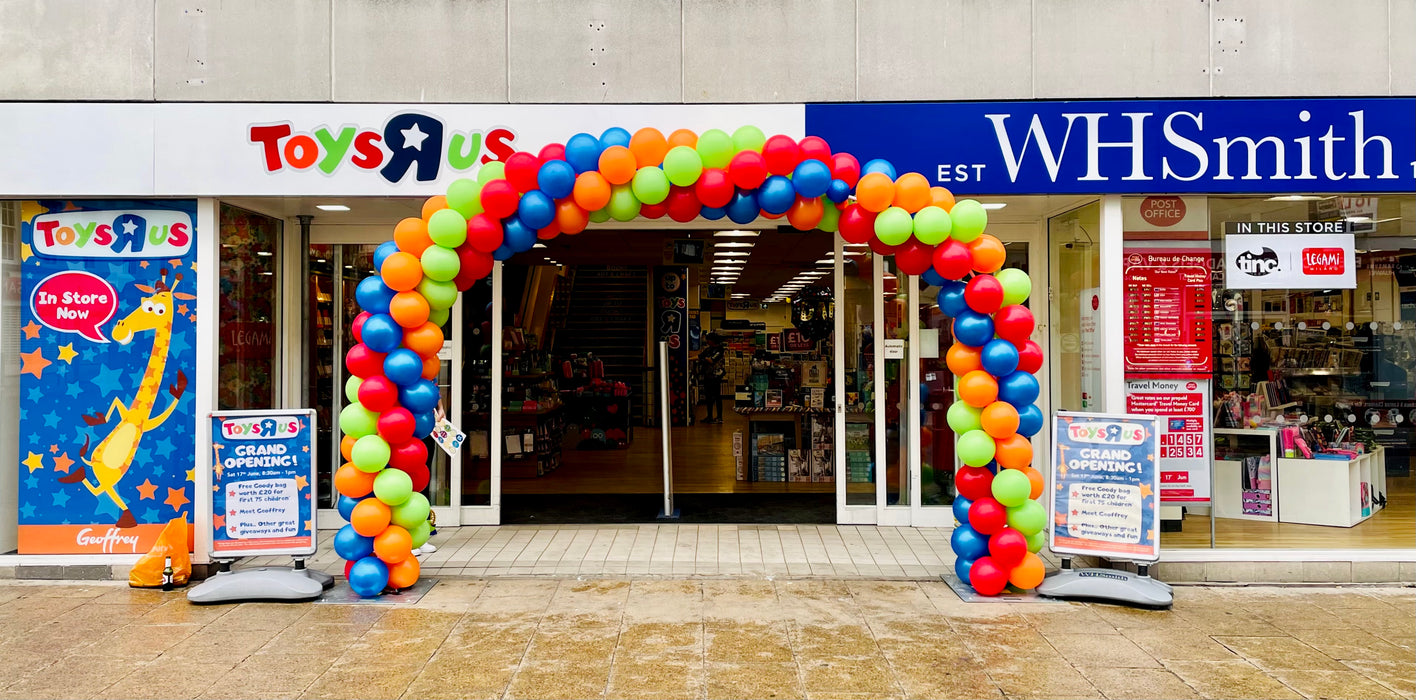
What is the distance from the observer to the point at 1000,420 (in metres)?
5.10

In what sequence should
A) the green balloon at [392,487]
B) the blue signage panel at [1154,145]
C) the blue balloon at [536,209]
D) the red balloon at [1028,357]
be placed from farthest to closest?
1. the blue signage panel at [1154,145]
2. the red balloon at [1028,357]
3. the green balloon at [392,487]
4. the blue balloon at [536,209]

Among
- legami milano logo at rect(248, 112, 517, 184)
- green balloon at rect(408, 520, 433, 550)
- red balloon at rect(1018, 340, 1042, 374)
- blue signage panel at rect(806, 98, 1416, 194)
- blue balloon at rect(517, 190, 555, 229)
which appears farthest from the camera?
legami milano logo at rect(248, 112, 517, 184)

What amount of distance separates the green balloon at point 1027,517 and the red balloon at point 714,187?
220 centimetres

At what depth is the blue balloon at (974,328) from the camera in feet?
16.9

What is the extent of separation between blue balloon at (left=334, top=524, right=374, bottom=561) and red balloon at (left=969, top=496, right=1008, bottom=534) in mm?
3461

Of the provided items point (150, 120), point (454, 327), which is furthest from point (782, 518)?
point (150, 120)

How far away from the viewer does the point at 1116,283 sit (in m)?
6.02

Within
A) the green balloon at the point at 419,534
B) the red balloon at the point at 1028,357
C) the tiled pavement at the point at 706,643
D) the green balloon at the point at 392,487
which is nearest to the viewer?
the tiled pavement at the point at 706,643

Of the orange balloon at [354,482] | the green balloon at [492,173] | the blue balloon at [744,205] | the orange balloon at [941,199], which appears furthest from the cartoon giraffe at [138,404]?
the orange balloon at [941,199]

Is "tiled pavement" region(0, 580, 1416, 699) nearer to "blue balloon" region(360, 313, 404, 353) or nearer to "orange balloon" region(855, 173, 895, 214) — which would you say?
"blue balloon" region(360, 313, 404, 353)

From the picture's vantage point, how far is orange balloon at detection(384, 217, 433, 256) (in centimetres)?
516

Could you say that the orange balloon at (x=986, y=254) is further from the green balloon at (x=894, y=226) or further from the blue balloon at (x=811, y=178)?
the blue balloon at (x=811, y=178)

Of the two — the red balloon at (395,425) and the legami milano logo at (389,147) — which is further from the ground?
the legami milano logo at (389,147)

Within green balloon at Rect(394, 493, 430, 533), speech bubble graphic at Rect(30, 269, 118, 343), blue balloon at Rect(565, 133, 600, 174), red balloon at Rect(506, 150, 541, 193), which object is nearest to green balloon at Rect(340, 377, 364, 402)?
green balloon at Rect(394, 493, 430, 533)
